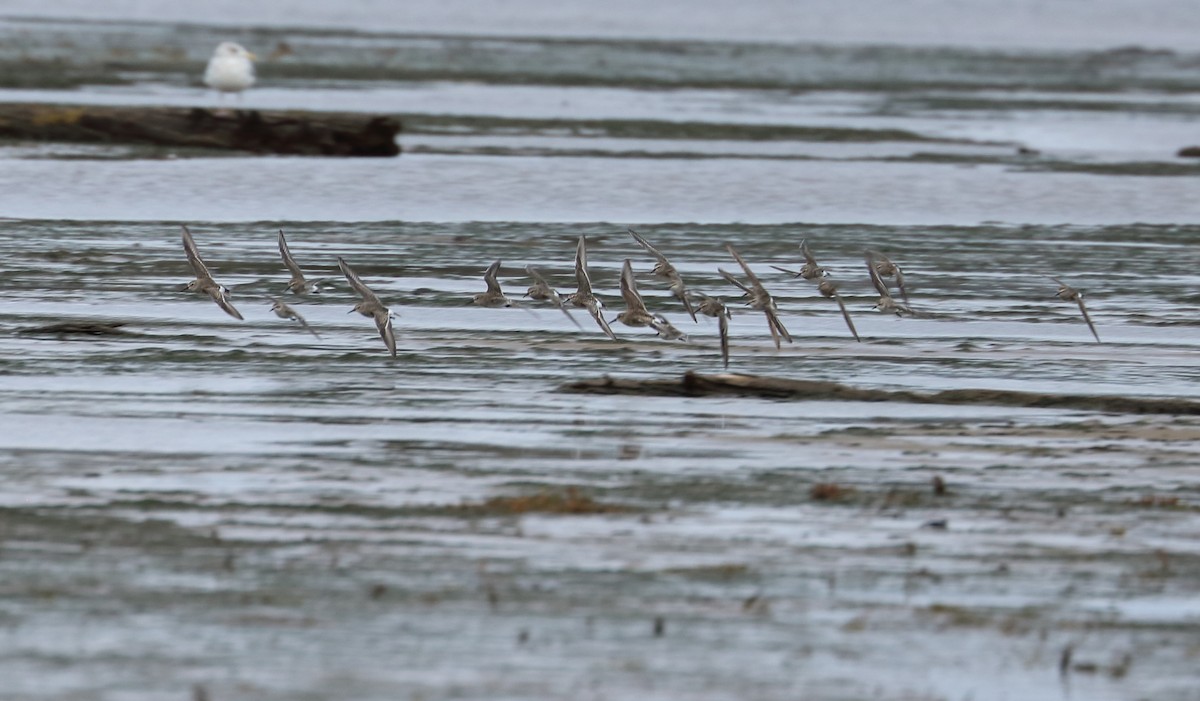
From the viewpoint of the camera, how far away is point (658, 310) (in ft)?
45.9

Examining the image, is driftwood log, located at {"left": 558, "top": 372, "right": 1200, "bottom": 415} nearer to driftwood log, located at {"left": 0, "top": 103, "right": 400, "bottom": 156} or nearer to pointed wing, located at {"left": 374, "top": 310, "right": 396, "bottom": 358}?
pointed wing, located at {"left": 374, "top": 310, "right": 396, "bottom": 358}

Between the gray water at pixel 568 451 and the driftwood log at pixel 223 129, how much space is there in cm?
26

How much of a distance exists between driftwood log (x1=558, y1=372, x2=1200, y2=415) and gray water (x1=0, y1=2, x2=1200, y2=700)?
117mm

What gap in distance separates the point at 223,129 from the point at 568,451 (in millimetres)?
13802

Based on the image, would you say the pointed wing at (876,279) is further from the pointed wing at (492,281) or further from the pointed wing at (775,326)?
the pointed wing at (492,281)

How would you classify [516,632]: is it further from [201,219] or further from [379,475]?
[201,219]

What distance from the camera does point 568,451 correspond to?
30.8ft

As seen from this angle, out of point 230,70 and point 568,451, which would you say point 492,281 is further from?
point 230,70

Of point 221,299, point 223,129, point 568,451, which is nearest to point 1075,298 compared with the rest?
point 221,299

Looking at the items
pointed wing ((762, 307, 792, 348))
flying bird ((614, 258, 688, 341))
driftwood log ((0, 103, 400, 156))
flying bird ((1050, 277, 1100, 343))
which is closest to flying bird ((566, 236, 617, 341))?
flying bird ((614, 258, 688, 341))

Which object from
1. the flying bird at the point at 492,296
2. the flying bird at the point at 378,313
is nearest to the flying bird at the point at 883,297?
the flying bird at the point at 492,296

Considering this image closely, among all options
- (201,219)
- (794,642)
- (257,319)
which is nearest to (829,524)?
(794,642)

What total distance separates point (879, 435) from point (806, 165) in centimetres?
1439

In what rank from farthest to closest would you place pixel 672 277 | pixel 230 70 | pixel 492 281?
1. pixel 230 70
2. pixel 672 277
3. pixel 492 281
